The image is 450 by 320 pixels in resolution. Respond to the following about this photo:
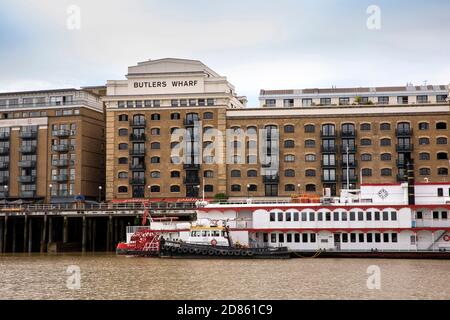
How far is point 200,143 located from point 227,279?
187 ft

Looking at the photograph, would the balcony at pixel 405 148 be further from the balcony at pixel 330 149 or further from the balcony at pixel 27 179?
the balcony at pixel 27 179

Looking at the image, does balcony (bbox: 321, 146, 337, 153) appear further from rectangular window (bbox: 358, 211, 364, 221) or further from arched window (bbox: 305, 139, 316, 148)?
rectangular window (bbox: 358, 211, 364, 221)

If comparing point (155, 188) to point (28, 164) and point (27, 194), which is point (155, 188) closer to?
point (27, 194)

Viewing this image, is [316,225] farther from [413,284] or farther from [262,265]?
[413,284]

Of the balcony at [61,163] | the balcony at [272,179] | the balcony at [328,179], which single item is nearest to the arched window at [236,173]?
the balcony at [272,179]

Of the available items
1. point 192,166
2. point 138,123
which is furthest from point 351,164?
point 138,123

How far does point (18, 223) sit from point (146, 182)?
61.2 feet

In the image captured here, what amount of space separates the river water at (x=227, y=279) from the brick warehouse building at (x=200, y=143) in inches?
1479

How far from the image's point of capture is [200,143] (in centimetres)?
10475

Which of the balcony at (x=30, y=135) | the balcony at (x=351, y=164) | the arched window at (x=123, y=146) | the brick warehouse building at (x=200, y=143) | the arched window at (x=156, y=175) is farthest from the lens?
the balcony at (x=30, y=135)

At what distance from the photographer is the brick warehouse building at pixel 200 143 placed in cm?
10131

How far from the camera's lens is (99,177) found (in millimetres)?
115625

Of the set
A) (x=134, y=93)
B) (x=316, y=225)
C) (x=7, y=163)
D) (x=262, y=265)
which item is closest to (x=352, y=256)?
(x=316, y=225)

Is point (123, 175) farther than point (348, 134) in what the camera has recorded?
Yes
